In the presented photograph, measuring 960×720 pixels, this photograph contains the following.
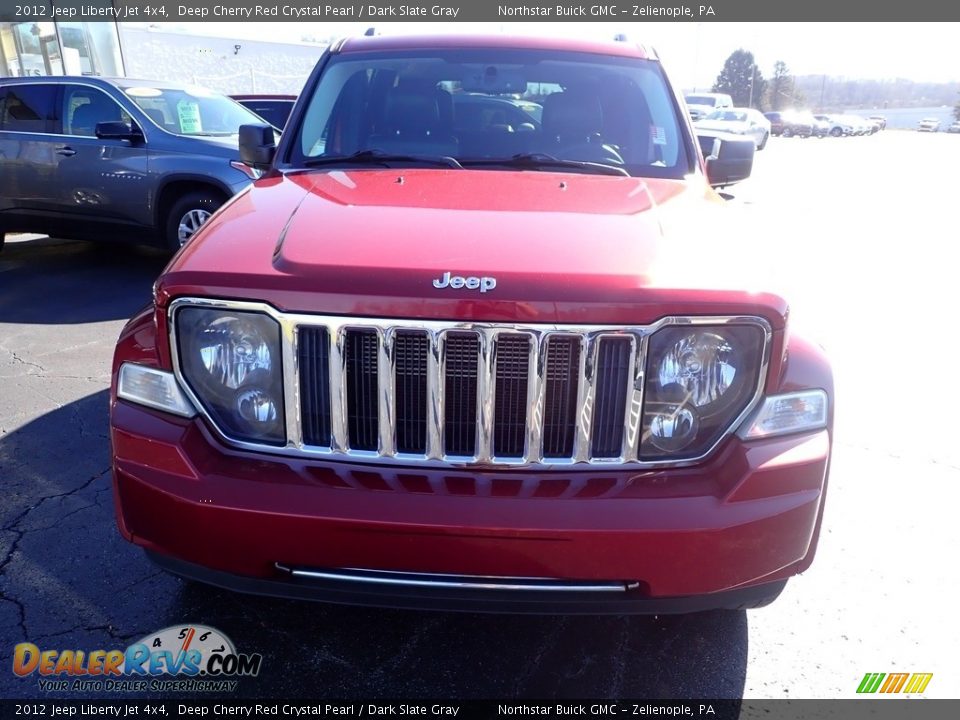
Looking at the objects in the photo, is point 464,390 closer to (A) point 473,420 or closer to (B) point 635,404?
(A) point 473,420

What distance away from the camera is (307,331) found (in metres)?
1.87

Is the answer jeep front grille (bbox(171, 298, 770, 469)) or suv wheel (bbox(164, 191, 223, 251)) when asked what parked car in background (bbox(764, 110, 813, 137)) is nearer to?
suv wheel (bbox(164, 191, 223, 251))

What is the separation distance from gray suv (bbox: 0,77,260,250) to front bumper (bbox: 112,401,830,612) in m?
5.54

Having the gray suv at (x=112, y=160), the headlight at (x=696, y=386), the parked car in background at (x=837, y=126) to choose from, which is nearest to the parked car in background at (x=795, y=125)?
the parked car in background at (x=837, y=126)

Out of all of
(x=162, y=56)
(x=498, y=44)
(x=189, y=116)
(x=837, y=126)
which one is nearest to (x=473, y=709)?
(x=498, y=44)

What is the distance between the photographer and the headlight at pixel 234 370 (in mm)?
1930

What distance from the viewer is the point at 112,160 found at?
281 inches

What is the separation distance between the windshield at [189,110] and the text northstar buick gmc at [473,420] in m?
6.07

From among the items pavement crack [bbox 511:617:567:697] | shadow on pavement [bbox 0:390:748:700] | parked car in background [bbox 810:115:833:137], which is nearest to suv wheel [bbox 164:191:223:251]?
shadow on pavement [bbox 0:390:748:700]

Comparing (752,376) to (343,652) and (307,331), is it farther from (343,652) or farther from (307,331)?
(343,652)

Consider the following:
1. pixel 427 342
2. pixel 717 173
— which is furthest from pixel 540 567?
pixel 717 173

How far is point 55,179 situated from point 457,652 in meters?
6.98

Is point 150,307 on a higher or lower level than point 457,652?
higher

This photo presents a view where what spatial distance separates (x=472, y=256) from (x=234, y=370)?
2.29 ft
